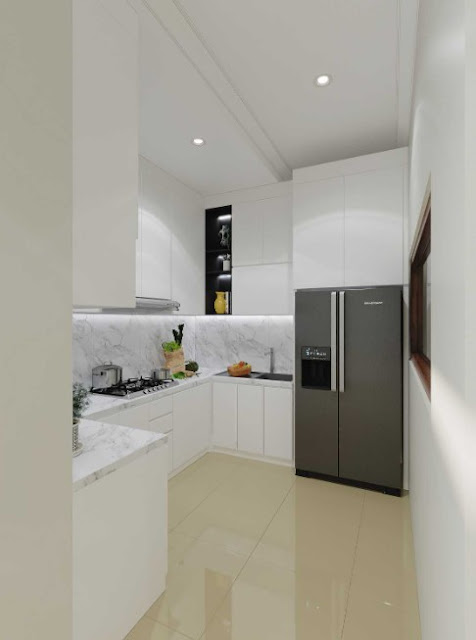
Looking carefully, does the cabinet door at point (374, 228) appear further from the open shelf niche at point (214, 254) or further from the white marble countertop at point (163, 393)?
the open shelf niche at point (214, 254)

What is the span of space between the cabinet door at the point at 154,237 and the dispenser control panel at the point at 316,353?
146 cm

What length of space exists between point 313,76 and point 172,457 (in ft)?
10.1

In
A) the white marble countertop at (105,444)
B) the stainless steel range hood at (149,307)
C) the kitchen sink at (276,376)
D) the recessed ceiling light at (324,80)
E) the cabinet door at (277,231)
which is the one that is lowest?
the kitchen sink at (276,376)

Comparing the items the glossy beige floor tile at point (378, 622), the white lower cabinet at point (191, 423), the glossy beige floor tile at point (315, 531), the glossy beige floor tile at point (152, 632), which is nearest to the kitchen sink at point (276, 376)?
the white lower cabinet at point (191, 423)

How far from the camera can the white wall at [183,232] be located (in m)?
3.35

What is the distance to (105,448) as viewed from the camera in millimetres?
1581

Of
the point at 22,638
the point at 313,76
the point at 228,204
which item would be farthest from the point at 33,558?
the point at 228,204

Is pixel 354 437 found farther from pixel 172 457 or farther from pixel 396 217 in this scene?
pixel 396 217

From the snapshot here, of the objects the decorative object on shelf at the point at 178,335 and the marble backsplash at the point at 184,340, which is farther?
the decorative object on shelf at the point at 178,335

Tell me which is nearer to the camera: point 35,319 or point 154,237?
point 35,319

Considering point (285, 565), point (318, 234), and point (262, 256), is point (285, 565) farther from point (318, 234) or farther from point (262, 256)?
point (262, 256)

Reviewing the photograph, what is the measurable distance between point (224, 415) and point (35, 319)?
3.15 metres

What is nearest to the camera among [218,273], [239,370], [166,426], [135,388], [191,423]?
[135,388]

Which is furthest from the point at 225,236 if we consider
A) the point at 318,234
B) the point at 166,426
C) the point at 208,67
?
the point at 166,426
